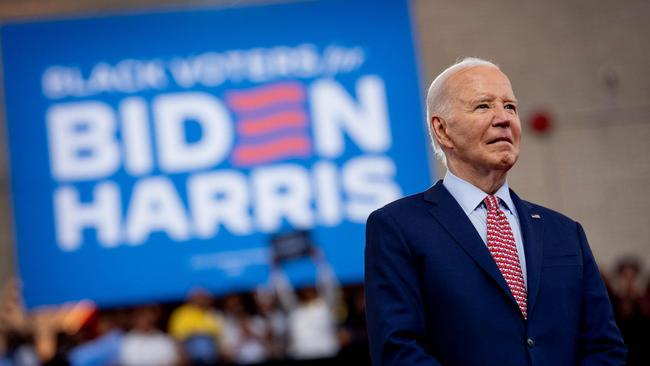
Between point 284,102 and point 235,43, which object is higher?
point 235,43

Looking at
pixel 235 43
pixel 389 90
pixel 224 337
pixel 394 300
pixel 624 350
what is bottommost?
pixel 224 337

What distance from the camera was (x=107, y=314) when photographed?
8.50 metres

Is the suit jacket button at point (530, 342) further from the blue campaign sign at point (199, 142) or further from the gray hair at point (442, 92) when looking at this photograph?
the blue campaign sign at point (199, 142)

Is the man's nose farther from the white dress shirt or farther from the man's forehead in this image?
the white dress shirt

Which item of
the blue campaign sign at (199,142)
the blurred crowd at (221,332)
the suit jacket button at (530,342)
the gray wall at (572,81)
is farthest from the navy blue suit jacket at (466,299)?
the gray wall at (572,81)

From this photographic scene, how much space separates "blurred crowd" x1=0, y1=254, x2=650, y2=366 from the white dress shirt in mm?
4910

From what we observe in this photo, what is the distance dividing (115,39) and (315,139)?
192cm

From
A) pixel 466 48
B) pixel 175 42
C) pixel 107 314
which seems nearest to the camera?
pixel 107 314

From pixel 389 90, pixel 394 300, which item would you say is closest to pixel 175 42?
pixel 389 90

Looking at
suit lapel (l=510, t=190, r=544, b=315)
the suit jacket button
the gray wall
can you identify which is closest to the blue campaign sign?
the gray wall

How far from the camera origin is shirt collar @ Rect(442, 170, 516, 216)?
2.43 m

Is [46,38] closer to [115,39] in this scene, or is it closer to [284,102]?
[115,39]

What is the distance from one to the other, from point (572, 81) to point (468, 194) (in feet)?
29.0

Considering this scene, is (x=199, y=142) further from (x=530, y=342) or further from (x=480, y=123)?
(x=530, y=342)
